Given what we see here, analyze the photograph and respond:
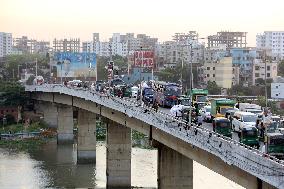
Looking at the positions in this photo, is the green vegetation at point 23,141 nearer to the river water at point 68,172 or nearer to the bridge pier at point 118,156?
the river water at point 68,172

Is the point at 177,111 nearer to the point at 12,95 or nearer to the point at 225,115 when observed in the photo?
the point at 225,115

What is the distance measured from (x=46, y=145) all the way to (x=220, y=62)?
49791 millimetres

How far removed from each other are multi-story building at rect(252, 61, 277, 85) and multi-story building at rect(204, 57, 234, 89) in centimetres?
523

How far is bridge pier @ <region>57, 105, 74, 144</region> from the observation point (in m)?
90.6

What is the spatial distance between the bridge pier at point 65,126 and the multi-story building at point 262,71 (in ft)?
163

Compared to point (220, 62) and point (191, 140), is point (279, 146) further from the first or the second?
point (220, 62)

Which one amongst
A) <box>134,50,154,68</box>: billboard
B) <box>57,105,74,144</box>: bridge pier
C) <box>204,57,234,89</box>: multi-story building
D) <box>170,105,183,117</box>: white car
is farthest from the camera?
<box>204,57,234,89</box>: multi-story building

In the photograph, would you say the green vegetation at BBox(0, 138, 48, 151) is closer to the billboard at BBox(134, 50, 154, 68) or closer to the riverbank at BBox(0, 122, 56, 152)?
the riverbank at BBox(0, 122, 56, 152)

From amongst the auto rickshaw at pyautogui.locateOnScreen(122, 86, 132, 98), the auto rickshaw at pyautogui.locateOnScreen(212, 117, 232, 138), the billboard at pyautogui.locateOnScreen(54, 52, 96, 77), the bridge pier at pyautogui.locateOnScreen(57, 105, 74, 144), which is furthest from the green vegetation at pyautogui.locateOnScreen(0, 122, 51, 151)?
the auto rickshaw at pyautogui.locateOnScreen(212, 117, 232, 138)

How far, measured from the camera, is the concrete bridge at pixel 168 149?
27.2 m

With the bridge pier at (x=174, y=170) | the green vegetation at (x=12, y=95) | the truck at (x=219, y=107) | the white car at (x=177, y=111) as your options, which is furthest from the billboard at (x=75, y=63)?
the bridge pier at (x=174, y=170)

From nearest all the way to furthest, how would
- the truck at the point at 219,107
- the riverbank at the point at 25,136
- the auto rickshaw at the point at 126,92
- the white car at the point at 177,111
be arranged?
the truck at the point at 219,107
the white car at the point at 177,111
the auto rickshaw at the point at 126,92
the riverbank at the point at 25,136

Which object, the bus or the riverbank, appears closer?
the bus

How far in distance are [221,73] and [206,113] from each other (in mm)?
82415
